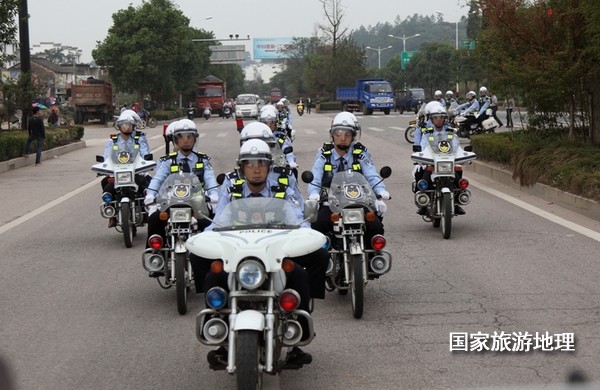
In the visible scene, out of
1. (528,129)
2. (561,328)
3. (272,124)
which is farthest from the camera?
(528,129)

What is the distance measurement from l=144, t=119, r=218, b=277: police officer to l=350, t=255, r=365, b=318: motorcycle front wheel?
69.3 inches

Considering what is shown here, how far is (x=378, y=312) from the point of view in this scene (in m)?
8.59

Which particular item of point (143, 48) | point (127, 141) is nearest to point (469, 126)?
point (127, 141)

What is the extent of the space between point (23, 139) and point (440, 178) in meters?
18.7

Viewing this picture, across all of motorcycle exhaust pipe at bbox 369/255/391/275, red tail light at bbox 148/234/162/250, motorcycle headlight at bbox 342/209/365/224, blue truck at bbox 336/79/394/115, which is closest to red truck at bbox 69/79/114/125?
blue truck at bbox 336/79/394/115

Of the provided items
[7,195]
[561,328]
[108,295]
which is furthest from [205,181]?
[7,195]

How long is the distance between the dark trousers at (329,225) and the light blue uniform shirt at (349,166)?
209mm

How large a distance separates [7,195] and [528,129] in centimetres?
1088

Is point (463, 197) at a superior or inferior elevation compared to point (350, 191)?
inferior

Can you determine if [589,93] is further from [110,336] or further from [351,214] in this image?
[110,336]

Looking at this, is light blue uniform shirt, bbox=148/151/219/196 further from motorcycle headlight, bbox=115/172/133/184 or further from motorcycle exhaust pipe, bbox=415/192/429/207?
motorcycle exhaust pipe, bbox=415/192/429/207

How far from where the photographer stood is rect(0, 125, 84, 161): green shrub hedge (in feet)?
89.0

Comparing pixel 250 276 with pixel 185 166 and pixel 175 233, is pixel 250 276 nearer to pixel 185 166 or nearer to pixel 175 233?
pixel 175 233

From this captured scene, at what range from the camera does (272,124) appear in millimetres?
15727
